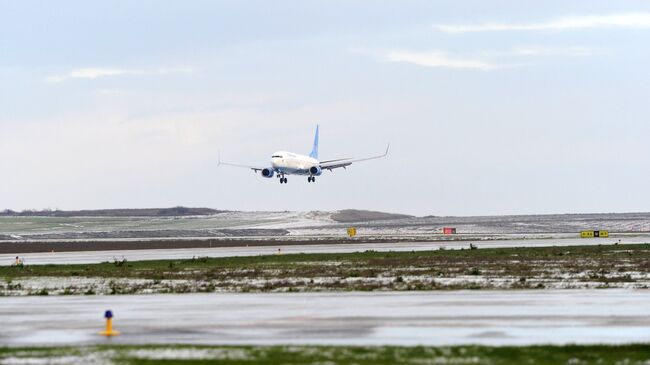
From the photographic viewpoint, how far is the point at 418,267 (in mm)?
62531

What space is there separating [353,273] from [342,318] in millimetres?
22553

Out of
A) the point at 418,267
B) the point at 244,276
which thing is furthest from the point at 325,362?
the point at 418,267

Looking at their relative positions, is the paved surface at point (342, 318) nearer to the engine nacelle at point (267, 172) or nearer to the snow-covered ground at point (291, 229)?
the snow-covered ground at point (291, 229)

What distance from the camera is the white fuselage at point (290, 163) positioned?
142125 mm

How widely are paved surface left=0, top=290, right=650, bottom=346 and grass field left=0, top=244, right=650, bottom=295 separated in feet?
13.8

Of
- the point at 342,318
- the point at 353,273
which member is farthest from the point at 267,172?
the point at 342,318

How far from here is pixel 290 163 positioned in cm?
14400

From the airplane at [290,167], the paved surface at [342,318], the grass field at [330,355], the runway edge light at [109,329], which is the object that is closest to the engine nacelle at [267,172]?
the airplane at [290,167]

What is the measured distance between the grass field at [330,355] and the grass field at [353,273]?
67.3 feet

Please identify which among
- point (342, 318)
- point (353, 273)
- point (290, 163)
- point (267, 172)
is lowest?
point (342, 318)

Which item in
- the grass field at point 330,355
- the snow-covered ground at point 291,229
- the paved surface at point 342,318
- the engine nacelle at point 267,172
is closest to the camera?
the grass field at point 330,355

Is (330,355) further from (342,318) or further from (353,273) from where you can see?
(353,273)

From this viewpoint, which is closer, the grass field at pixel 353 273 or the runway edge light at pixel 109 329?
the runway edge light at pixel 109 329

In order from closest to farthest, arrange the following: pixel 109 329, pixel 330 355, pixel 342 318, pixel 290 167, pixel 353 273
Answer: pixel 330 355
pixel 109 329
pixel 342 318
pixel 353 273
pixel 290 167
